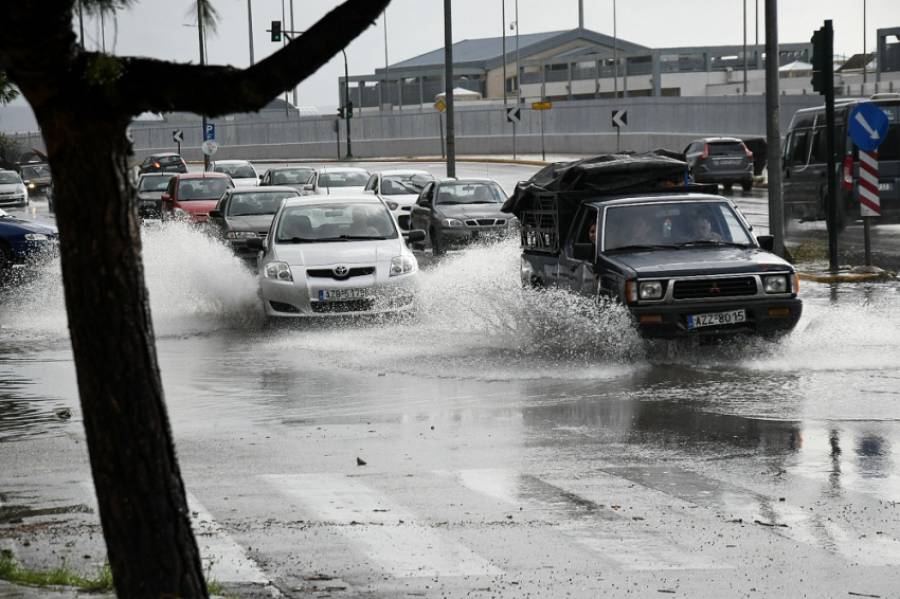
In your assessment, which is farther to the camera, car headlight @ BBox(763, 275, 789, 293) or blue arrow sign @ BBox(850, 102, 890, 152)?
blue arrow sign @ BBox(850, 102, 890, 152)

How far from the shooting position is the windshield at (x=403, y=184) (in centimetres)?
3469

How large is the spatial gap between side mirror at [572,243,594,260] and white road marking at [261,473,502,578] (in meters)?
6.17

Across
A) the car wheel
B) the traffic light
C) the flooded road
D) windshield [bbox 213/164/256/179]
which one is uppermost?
the traffic light

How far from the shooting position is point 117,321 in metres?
4.84

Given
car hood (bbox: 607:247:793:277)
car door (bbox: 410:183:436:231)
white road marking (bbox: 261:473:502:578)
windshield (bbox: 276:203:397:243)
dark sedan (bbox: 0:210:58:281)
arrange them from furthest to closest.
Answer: car door (bbox: 410:183:436:231)
dark sedan (bbox: 0:210:58:281)
windshield (bbox: 276:203:397:243)
car hood (bbox: 607:247:793:277)
white road marking (bbox: 261:473:502:578)

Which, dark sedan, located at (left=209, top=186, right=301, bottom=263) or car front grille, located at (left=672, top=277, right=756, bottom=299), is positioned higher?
dark sedan, located at (left=209, top=186, right=301, bottom=263)

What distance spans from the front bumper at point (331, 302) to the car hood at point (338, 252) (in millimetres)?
185

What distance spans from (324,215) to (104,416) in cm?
1427

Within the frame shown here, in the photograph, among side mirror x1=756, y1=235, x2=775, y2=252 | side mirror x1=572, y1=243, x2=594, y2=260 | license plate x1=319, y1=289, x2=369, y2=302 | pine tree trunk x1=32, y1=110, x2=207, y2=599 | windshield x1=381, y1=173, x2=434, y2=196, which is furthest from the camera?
windshield x1=381, y1=173, x2=434, y2=196

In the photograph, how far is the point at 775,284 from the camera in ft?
45.7

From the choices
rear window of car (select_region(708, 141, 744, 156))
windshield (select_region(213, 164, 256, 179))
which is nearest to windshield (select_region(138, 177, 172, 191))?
windshield (select_region(213, 164, 256, 179))

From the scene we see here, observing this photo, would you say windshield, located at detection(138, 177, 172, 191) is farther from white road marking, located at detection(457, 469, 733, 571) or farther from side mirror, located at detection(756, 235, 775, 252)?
white road marking, located at detection(457, 469, 733, 571)

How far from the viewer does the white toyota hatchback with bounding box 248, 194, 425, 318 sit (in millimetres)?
17438

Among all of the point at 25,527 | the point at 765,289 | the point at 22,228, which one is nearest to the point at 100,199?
the point at 25,527
